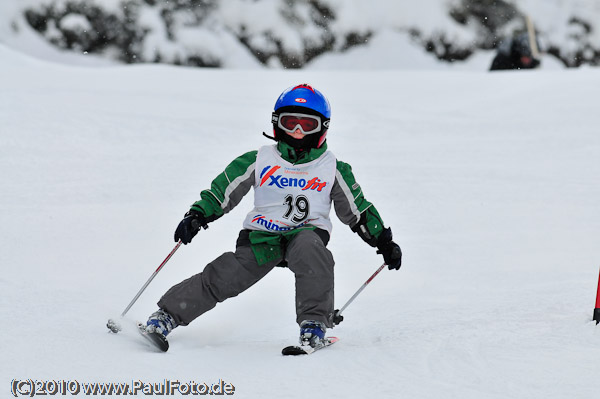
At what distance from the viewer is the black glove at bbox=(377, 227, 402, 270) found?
3.55 m

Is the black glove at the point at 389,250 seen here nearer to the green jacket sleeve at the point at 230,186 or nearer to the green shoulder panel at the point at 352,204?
the green shoulder panel at the point at 352,204

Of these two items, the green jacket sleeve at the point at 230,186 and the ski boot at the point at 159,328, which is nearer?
the ski boot at the point at 159,328

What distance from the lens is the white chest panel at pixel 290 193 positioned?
3.58m

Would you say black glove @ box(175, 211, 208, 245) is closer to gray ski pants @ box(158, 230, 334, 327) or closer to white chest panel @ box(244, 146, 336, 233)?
gray ski pants @ box(158, 230, 334, 327)

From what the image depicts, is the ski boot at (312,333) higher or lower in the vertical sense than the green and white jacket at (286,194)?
lower

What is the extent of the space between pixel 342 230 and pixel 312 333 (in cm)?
268

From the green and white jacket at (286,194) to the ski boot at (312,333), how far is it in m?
0.44

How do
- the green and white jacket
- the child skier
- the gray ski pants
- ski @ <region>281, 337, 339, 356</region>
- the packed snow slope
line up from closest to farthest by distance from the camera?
the packed snow slope < ski @ <region>281, 337, 339, 356</region> < the gray ski pants < the child skier < the green and white jacket

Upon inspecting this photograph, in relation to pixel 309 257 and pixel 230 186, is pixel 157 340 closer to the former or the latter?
pixel 309 257

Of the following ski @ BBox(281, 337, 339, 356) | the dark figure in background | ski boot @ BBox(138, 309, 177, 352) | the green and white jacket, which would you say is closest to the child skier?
the green and white jacket

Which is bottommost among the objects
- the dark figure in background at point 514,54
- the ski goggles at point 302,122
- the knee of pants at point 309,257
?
the dark figure in background at point 514,54

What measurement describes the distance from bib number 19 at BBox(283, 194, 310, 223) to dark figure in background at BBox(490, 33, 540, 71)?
1071 centimetres

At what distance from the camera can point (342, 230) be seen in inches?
227

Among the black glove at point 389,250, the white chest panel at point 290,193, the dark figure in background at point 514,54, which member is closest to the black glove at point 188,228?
the white chest panel at point 290,193
